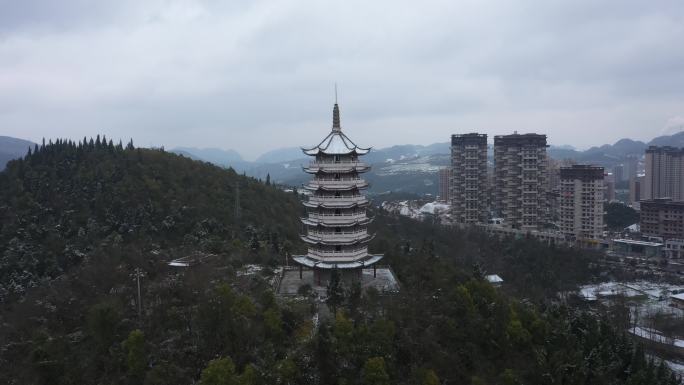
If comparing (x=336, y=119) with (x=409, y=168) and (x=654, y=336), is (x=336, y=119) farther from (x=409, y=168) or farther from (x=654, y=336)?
(x=409, y=168)

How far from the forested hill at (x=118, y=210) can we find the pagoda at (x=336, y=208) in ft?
26.1

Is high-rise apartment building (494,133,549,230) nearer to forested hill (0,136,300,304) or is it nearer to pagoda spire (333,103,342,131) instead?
forested hill (0,136,300,304)

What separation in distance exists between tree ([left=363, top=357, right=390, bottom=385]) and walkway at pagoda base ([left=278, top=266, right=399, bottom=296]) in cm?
585

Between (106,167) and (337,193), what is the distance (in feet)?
85.5

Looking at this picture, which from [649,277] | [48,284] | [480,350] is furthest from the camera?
[649,277]

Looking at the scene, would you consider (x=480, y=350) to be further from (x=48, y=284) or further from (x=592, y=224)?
(x=592, y=224)

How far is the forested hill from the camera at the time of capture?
98.3ft

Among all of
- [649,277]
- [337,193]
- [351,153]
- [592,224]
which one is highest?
[351,153]

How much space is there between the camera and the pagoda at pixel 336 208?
21609 mm

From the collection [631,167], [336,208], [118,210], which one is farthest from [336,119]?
[631,167]

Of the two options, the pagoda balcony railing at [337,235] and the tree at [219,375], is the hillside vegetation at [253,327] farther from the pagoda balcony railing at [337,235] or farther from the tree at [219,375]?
the pagoda balcony railing at [337,235]

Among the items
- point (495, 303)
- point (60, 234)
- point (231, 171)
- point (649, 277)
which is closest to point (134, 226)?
point (60, 234)

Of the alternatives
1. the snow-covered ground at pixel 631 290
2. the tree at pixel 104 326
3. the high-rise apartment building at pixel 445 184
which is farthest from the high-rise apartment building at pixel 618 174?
the tree at pixel 104 326

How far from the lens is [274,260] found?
26484 mm
